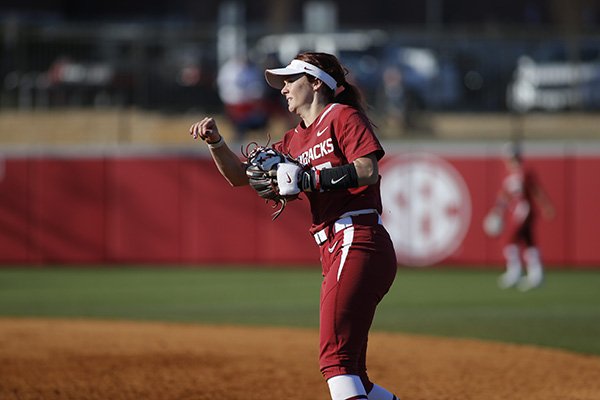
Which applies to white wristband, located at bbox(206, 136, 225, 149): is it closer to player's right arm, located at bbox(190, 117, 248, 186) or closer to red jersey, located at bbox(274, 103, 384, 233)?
player's right arm, located at bbox(190, 117, 248, 186)

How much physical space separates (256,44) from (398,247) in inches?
222

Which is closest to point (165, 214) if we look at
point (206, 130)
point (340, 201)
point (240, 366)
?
point (240, 366)

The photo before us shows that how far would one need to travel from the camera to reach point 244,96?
20.2 metres

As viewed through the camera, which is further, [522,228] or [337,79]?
[522,228]

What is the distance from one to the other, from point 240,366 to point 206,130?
3710 mm

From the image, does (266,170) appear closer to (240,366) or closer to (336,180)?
(336,180)

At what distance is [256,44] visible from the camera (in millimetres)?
21469

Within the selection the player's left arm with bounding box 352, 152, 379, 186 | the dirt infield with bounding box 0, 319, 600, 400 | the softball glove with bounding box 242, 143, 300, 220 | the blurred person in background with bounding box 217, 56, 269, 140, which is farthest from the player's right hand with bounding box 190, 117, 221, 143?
the blurred person in background with bounding box 217, 56, 269, 140

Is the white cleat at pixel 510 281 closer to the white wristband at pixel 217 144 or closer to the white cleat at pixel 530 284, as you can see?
the white cleat at pixel 530 284

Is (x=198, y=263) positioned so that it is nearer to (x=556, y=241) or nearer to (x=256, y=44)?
(x=256, y=44)

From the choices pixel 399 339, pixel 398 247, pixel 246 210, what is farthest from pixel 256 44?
pixel 399 339

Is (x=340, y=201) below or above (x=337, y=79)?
below

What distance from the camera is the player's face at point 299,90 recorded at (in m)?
5.74

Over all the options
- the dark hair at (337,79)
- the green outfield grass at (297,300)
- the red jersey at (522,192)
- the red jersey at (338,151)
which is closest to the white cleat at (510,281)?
the green outfield grass at (297,300)
